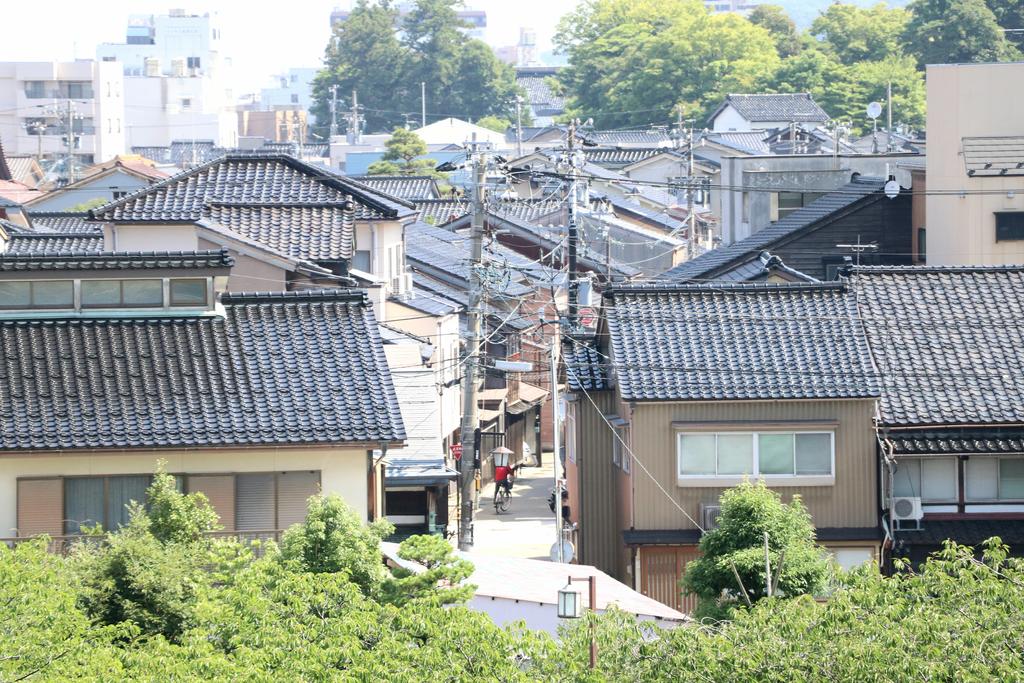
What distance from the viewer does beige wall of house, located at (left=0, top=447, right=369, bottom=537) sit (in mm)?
18609

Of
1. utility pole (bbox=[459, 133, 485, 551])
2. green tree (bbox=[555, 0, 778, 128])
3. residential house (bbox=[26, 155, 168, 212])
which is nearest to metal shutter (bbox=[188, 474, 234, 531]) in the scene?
utility pole (bbox=[459, 133, 485, 551])

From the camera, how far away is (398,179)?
56.8m

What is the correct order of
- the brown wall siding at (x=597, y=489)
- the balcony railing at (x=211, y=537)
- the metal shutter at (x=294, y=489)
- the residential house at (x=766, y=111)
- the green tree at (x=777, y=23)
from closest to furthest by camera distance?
the balcony railing at (x=211, y=537) < the metal shutter at (x=294, y=489) < the brown wall siding at (x=597, y=489) < the residential house at (x=766, y=111) < the green tree at (x=777, y=23)

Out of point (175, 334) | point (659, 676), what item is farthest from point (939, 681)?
point (175, 334)

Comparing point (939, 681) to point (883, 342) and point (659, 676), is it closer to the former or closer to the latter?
point (659, 676)

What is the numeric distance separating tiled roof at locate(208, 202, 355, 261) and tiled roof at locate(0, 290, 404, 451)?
21.6 feet

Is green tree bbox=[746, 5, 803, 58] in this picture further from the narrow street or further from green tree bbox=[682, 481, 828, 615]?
green tree bbox=[682, 481, 828, 615]

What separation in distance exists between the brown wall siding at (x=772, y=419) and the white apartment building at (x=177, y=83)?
79.7 metres

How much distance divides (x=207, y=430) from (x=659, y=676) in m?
8.07

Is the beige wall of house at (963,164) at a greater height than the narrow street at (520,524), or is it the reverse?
the beige wall of house at (963,164)

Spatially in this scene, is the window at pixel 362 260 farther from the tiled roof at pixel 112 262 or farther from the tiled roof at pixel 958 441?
the tiled roof at pixel 958 441

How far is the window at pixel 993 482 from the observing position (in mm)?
21781

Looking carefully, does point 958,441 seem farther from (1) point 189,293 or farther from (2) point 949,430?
(1) point 189,293

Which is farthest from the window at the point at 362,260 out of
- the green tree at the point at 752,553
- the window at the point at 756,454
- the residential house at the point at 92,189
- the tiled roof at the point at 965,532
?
the residential house at the point at 92,189
